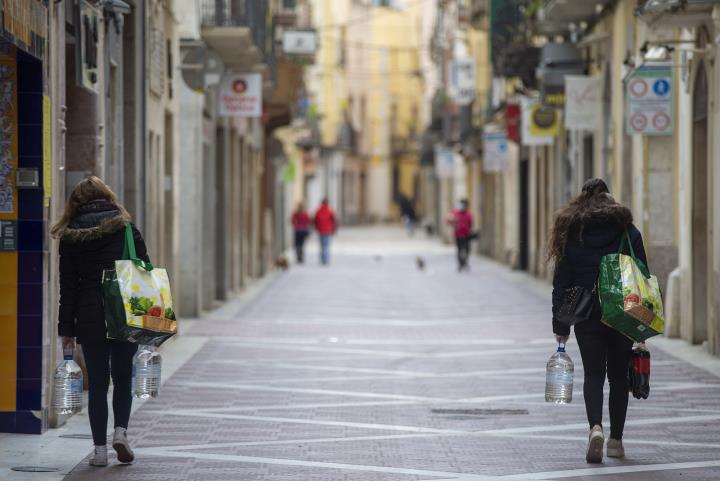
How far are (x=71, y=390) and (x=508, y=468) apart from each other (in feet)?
8.92

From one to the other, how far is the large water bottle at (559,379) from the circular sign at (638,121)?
1102 cm

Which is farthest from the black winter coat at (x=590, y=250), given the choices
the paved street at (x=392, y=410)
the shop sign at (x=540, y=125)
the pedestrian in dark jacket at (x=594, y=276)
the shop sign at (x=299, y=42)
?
the shop sign at (x=299, y=42)

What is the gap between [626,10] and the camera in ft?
81.9

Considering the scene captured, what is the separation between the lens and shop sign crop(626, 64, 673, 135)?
2088 cm

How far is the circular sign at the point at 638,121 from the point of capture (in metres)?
21.0

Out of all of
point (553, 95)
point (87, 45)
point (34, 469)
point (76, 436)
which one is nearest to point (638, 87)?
point (87, 45)

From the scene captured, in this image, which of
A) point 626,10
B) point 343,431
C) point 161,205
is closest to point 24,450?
point 343,431

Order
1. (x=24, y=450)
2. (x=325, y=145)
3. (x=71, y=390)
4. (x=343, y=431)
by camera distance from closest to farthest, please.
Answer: (x=71, y=390)
(x=24, y=450)
(x=343, y=431)
(x=325, y=145)

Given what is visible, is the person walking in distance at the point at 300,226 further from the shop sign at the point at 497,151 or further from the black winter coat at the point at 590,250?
the black winter coat at the point at 590,250

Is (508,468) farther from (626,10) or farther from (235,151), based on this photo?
(235,151)

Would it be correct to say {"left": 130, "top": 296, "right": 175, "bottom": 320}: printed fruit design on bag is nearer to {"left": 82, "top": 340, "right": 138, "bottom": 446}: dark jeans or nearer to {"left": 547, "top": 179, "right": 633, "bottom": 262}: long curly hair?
{"left": 82, "top": 340, "right": 138, "bottom": 446}: dark jeans

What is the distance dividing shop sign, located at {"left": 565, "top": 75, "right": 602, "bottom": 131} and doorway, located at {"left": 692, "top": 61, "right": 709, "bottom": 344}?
8.13m

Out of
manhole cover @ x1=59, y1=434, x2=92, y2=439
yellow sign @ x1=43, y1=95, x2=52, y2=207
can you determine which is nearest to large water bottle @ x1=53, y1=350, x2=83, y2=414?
manhole cover @ x1=59, y1=434, x2=92, y2=439

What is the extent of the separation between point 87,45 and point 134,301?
188 inches
